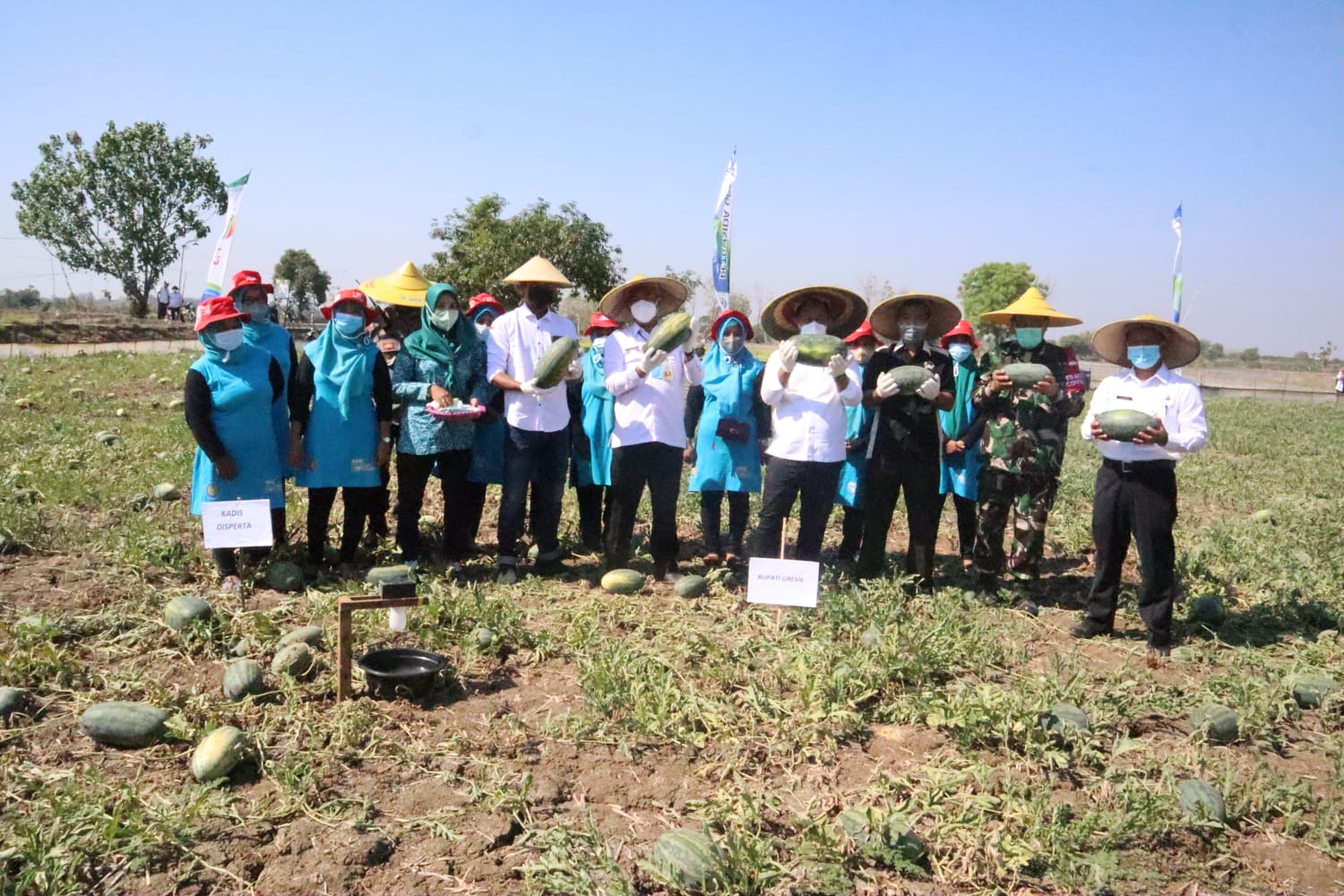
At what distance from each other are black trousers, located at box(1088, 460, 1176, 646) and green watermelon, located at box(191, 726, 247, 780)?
5.45 meters

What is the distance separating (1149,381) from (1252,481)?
879 centimetres

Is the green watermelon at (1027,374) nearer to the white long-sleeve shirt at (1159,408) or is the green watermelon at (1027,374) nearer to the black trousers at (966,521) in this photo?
the white long-sleeve shirt at (1159,408)

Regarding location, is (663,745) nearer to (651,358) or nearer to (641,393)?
(651,358)

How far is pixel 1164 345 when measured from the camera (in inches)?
241

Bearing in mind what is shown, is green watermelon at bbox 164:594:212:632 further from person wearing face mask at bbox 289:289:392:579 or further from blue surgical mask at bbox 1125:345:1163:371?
blue surgical mask at bbox 1125:345:1163:371

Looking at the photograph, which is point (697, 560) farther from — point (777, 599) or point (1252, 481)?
point (1252, 481)

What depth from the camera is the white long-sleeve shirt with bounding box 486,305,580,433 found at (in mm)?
6695

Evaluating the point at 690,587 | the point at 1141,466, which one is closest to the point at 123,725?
the point at 690,587

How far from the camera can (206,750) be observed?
3863 mm

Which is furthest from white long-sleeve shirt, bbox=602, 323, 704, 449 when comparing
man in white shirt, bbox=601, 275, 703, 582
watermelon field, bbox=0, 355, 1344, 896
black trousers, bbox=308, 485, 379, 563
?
black trousers, bbox=308, 485, 379, 563

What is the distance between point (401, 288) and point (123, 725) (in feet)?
14.2

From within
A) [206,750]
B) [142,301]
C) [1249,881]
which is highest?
[142,301]

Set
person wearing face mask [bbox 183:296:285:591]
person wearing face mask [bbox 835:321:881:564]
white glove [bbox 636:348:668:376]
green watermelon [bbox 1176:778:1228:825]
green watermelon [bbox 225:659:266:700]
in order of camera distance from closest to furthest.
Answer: green watermelon [bbox 1176:778:1228:825], green watermelon [bbox 225:659:266:700], person wearing face mask [bbox 183:296:285:591], white glove [bbox 636:348:668:376], person wearing face mask [bbox 835:321:881:564]

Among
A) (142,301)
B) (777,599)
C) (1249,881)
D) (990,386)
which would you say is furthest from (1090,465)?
(142,301)
